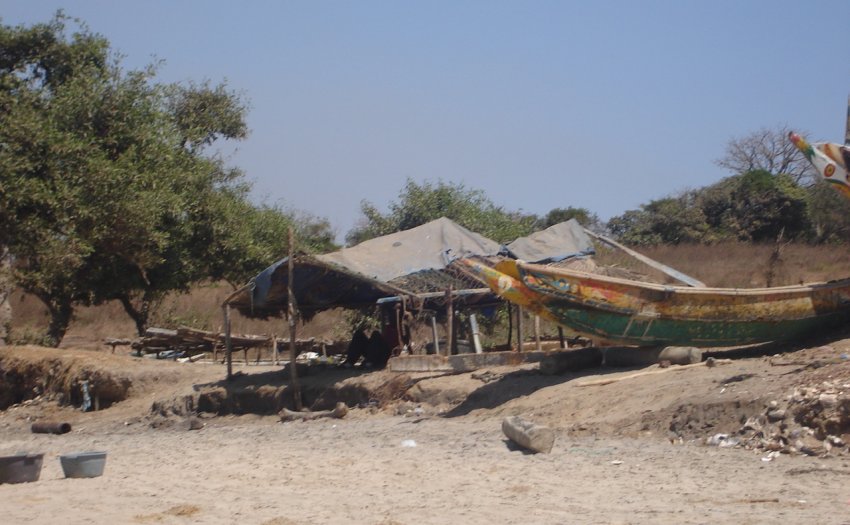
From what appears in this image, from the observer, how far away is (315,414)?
1470 cm

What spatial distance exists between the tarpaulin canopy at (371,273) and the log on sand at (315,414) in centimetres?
204

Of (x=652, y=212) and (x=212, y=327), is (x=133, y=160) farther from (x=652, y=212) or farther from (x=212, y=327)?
(x=652, y=212)

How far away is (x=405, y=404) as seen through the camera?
1416 cm

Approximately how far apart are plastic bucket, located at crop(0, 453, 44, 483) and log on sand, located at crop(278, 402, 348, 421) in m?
5.48

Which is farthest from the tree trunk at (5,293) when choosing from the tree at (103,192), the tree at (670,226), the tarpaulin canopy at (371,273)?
the tree at (670,226)

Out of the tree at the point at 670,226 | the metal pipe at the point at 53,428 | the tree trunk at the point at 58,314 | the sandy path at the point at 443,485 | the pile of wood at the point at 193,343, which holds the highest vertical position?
the tree at the point at 670,226

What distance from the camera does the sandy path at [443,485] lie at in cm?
724

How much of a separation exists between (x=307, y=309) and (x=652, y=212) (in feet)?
71.9

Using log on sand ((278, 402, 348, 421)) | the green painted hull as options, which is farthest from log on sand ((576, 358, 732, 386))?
log on sand ((278, 402, 348, 421))

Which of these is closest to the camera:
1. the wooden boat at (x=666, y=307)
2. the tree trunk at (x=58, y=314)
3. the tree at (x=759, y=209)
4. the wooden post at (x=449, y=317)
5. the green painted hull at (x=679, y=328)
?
the wooden boat at (x=666, y=307)

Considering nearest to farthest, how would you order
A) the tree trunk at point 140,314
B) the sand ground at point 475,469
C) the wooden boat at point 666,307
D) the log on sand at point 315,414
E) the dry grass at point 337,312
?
1. the sand ground at point 475,469
2. the wooden boat at point 666,307
3. the log on sand at point 315,414
4. the tree trunk at point 140,314
5. the dry grass at point 337,312

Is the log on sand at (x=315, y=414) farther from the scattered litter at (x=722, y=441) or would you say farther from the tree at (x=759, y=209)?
the tree at (x=759, y=209)

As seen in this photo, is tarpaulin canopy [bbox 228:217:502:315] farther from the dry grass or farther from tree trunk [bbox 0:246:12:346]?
the dry grass

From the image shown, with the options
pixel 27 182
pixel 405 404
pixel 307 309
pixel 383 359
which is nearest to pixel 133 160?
pixel 27 182
